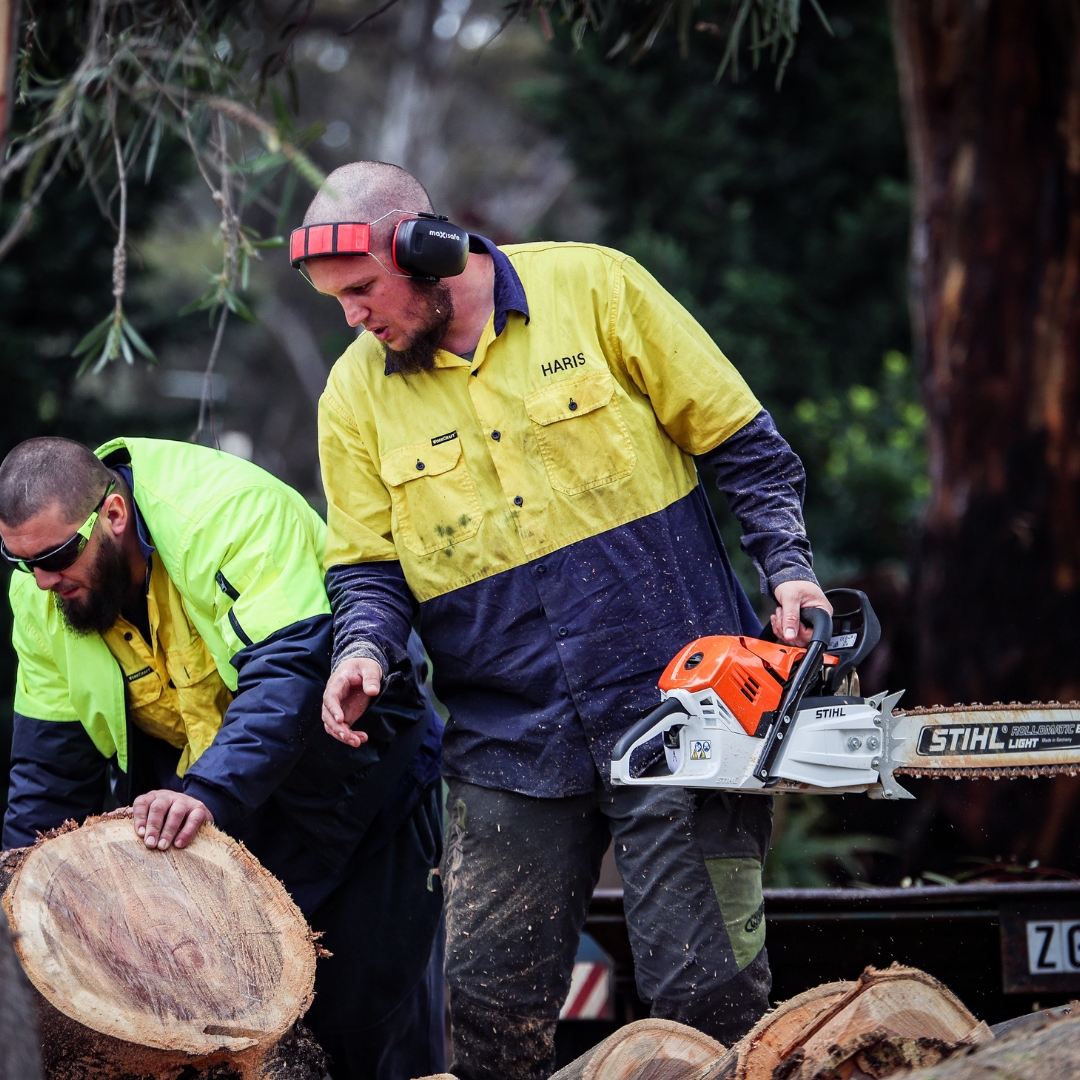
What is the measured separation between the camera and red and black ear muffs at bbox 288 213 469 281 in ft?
9.25

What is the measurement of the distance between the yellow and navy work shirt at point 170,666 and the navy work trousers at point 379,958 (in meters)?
0.59

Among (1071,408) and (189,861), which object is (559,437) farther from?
(1071,408)

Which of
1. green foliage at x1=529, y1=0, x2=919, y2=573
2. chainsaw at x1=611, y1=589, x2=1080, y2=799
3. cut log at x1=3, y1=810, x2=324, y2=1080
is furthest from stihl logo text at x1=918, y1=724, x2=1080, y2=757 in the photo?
green foliage at x1=529, y1=0, x2=919, y2=573

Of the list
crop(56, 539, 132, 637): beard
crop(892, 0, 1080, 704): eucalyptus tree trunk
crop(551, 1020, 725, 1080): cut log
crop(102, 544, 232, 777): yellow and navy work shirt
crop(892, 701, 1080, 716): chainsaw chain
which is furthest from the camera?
crop(892, 0, 1080, 704): eucalyptus tree trunk

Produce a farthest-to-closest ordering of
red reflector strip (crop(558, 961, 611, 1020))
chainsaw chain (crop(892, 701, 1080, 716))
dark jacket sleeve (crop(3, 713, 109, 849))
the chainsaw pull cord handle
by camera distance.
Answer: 1. red reflector strip (crop(558, 961, 611, 1020))
2. dark jacket sleeve (crop(3, 713, 109, 849))
3. chainsaw chain (crop(892, 701, 1080, 716))
4. the chainsaw pull cord handle

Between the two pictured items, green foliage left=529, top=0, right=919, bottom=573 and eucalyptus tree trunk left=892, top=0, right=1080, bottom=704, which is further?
green foliage left=529, top=0, right=919, bottom=573

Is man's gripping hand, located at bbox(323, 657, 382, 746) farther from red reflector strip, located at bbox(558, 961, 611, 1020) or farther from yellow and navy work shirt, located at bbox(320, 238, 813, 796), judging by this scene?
red reflector strip, located at bbox(558, 961, 611, 1020)

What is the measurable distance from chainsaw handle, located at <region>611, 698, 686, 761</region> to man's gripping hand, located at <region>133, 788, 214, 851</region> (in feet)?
3.09

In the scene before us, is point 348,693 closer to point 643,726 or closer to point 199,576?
point 199,576

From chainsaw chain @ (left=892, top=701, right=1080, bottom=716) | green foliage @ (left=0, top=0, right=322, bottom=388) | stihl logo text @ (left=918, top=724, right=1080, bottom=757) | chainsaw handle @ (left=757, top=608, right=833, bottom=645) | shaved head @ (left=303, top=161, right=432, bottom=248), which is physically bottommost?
stihl logo text @ (left=918, top=724, right=1080, bottom=757)

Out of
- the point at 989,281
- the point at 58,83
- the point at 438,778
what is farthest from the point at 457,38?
the point at 438,778

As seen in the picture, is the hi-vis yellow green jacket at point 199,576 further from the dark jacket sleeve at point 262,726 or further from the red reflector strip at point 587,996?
the red reflector strip at point 587,996

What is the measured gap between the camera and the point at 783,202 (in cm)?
1005

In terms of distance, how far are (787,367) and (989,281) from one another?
3.10 meters
